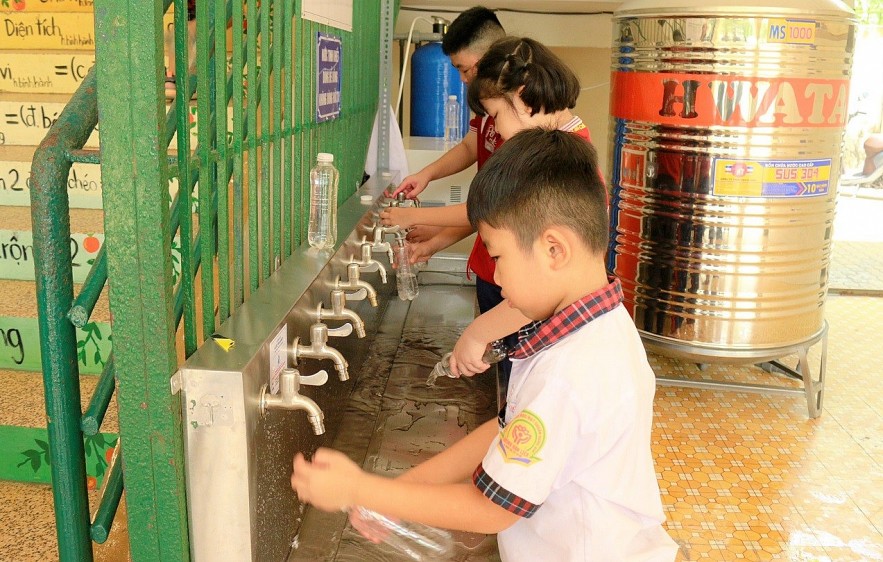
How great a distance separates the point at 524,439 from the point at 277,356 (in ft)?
1.59

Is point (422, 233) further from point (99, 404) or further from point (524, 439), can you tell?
point (524, 439)

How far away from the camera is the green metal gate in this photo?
3.53ft

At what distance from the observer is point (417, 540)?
1.62 m

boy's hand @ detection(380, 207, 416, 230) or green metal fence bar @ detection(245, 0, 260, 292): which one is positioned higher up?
green metal fence bar @ detection(245, 0, 260, 292)

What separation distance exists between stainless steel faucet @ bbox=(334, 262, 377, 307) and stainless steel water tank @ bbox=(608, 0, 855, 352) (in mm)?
1608

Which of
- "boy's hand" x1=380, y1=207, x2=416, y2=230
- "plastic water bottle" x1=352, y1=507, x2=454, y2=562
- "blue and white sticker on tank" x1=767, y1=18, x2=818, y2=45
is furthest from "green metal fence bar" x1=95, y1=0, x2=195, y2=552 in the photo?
"blue and white sticker on tank" x1=767, y1=18, x2=818, y2=45

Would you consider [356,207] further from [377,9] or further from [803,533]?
[803,533]

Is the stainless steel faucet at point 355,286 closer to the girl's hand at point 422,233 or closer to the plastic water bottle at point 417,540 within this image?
the plastic water bottle at point 417,540

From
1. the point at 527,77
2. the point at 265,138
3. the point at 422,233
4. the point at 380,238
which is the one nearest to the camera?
the point at 265,138

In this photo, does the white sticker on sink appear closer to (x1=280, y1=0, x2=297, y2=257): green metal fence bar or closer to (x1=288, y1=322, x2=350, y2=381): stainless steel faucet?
(x1=288, y1=322, x2=350, y2=381): stainless steel faucet

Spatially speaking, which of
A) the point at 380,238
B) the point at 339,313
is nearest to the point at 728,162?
the point at 380,238

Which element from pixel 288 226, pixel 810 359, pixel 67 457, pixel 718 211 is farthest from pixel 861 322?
pixel 67 457

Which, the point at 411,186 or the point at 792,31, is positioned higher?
the point at 792,31

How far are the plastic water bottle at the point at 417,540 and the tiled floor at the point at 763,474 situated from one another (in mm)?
791
